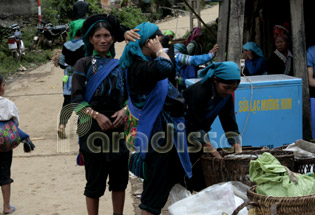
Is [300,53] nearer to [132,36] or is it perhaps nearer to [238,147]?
[238,147]

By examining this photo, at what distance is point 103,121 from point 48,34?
1202 cm

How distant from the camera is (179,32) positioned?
1734 cm

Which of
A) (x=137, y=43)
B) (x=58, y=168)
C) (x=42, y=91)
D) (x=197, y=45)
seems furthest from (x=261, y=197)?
(x=42, y=91)

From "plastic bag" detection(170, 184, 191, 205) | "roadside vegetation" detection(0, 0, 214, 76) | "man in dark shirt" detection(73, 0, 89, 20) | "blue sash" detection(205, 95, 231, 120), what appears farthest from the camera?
"roadside vegetation" detection(0, 0, 214, 76)

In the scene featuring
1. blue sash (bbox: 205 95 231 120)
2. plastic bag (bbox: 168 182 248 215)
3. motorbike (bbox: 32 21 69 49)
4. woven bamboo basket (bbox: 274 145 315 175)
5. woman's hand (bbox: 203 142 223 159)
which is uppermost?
motorbike (bbox: 32 21 69 49)

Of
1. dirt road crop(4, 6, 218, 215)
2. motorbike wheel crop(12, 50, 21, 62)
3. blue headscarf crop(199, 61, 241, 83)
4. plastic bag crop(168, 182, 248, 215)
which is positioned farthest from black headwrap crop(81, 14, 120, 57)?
→ motorbike wheel crop(12, 50, 21, 62)

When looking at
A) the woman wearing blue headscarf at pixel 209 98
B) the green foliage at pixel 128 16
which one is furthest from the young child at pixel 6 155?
the green foliage at pixel 128 16

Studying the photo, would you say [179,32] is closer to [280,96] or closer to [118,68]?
[280,96]

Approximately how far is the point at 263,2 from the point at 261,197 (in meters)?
6.90

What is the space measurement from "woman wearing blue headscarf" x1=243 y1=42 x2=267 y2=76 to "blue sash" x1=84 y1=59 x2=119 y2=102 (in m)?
3.72

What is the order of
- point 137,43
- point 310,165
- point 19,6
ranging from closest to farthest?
point 137,43
point 310,165
point 19,6

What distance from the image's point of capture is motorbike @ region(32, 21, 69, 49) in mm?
15453

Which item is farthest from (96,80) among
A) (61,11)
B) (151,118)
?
(61,11)

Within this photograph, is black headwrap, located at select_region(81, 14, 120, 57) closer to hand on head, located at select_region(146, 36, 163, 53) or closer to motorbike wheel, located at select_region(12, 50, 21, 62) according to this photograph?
hand on head, located at select_region(146, 36, 163, 53)
